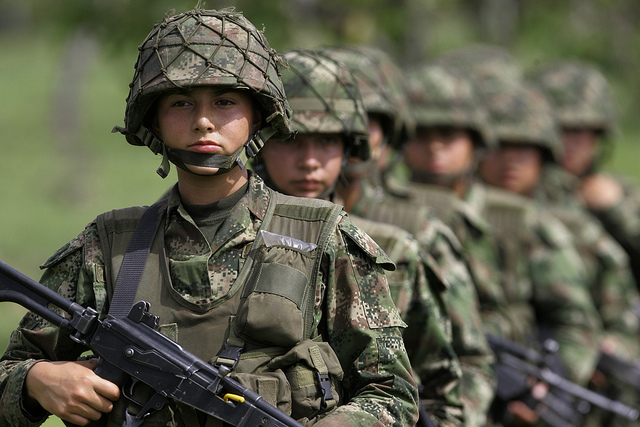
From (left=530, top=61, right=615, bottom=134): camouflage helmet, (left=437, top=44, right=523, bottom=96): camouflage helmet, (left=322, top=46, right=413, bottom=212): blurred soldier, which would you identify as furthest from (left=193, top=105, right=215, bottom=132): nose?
(left=530, top=61, right=615, bottom=134): camouflage helmet

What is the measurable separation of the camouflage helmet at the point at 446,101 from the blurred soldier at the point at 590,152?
7.99 ft

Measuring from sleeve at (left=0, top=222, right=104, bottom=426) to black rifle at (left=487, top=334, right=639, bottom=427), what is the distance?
3.84m

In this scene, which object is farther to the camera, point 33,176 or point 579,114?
point 33,176

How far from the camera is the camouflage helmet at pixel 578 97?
11.8m

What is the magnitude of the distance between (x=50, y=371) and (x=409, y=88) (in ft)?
20.0

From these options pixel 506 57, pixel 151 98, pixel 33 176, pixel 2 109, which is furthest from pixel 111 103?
pixel 151 98

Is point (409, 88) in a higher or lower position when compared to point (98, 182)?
higher

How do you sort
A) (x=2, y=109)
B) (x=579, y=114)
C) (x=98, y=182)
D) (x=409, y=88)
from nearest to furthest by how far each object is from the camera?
1. (x=409, y=88)
2. (x=579, y=114)
3. (x=98, y=182)
4. (x=2, y=109)

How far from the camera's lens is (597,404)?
27.2 feet

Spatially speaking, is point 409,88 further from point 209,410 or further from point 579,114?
point 209,410

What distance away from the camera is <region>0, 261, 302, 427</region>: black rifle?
3.39 m

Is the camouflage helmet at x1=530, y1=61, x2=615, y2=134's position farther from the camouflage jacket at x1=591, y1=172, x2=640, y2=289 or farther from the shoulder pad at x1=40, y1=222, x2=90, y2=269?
the shoulder pad at x1=40, y1=222, x2=90, y2=269

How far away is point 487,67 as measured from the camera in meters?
11.1

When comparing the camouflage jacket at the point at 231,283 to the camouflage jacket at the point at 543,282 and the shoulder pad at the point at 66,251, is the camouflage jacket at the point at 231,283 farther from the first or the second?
the camouflage jacket at the point at 543,282
